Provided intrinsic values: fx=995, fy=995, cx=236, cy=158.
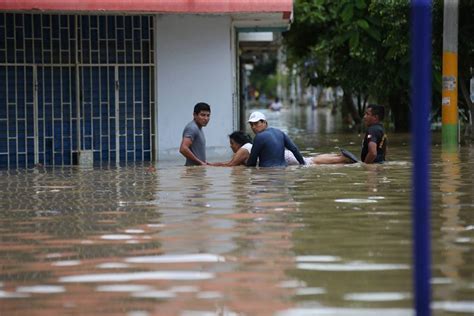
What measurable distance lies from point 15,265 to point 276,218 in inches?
117

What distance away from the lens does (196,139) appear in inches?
601

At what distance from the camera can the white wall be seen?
788 inches

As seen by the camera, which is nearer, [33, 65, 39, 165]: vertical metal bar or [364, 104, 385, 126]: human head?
[364, 104, 385, 126]: human head

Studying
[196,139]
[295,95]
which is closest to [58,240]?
[196,139]

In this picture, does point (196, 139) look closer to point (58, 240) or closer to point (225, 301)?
point (58, 240)

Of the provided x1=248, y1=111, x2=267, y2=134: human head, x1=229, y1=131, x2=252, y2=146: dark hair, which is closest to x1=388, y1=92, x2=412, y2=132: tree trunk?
x1=229, y1=131, x2=252, y2=146: dark hair

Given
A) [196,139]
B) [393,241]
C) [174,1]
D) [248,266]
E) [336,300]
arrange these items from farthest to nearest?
[174,1] → [196,139] → [393,241] → [248,266] → [336,300]

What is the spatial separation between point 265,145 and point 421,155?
10.6 metres

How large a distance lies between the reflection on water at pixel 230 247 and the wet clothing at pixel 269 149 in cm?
126

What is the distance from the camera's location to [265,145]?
48.4 feet

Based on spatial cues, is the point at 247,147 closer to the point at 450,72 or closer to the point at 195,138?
the point at 195,138

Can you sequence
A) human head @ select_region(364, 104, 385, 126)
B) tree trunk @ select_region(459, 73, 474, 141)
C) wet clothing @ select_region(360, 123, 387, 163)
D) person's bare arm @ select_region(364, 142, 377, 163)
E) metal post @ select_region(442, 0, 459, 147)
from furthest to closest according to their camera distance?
tree trunk @ select_region(459, 73, 474, 141) → metal post @ select_region(442, 0, 459, 147) → person's bare arm @ select_region(364, 142, 377, 163) → wet clothing @ select_region(360, 123, 387, 163) → human head @ select_region(364, 104, 385, 126)

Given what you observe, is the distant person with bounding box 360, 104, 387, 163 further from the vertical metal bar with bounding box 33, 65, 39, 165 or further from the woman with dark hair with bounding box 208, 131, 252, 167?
the vertical metal bar with bounding box 33, 65, 39, 165

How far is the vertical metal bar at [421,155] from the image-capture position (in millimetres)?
4125
